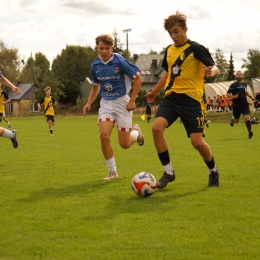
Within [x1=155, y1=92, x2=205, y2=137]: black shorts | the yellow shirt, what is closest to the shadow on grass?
[x1=155, y1=92, x2=205, y2=137]: black shorts

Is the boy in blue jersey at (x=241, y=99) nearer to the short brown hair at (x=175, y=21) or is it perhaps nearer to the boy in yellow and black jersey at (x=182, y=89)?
the boy in yellow and black jersey at (x=182, y=89)

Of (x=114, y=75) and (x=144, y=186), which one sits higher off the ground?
(x=114, y=75)

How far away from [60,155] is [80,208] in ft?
21.8

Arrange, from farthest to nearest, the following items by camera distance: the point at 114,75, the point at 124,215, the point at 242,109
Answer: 1. the point at 242,109
2. the point at 114,75
3. the point at 124,215

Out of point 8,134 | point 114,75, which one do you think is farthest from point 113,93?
point 8,134

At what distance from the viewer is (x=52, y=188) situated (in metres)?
7.82

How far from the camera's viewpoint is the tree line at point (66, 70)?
83875 mm

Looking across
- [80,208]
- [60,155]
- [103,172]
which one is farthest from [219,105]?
[80,208]

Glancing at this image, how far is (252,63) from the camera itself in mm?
117000

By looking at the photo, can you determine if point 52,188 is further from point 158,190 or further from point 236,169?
point 236,169

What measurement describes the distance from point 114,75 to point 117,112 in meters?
0.58

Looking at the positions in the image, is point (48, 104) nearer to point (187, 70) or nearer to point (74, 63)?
point (187, 70)

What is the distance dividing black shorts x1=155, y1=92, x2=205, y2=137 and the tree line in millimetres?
65922

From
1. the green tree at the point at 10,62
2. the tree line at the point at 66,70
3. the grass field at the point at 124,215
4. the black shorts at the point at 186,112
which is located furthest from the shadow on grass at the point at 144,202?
the green tree at the point at 10,62
